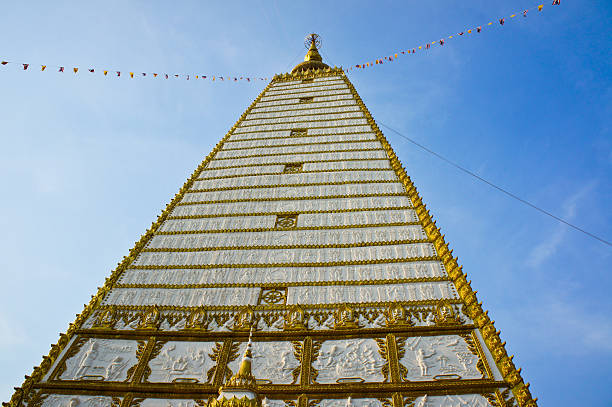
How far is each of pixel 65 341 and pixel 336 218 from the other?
240 inches

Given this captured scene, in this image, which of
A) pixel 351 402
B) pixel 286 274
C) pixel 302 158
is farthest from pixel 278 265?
pixel 302 158

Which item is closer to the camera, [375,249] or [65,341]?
[65,341]

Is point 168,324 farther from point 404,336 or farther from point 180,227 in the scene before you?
point 404,336

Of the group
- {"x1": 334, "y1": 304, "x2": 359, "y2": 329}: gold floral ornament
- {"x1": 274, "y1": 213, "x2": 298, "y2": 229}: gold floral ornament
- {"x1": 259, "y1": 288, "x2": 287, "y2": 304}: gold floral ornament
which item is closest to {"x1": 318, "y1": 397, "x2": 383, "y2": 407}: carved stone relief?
{"x1": 334, "y1": 304, "x2": 359, "y2": 329}: gold floral ornament

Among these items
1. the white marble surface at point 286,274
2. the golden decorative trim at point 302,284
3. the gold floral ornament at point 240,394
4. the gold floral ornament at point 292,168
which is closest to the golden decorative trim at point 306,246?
the white marble surface at point 286,274

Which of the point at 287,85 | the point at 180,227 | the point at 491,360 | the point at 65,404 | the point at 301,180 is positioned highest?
the point at 287,85

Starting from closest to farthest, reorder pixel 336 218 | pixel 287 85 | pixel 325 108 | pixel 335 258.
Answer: pixel 335 258 → pixel 336 218 → pixel 325 108 → pixel 287 85

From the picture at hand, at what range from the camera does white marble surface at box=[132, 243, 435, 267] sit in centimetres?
812

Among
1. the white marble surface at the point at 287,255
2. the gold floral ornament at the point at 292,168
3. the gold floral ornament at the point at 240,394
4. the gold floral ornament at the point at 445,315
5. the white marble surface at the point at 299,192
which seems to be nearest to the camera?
the gold floral ornament at the point at 240,394

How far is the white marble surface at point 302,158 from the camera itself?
1230cm

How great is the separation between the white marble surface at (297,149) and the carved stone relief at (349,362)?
783 centimetres

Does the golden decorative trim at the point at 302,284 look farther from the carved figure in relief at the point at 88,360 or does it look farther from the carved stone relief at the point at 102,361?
the carved figure in relief at the point at 88,360

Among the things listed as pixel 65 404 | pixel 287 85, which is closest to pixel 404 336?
pixel 65 404

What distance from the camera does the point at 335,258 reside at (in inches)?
323
